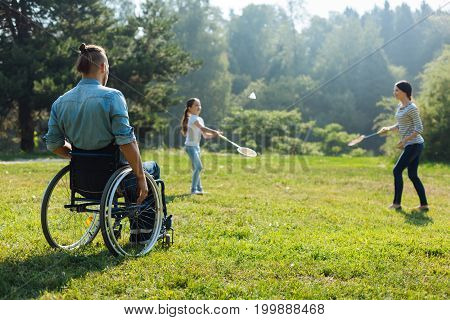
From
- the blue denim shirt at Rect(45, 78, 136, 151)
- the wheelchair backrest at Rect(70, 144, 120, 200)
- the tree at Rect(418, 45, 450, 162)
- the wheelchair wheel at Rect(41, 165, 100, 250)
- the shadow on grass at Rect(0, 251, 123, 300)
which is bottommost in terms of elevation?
the shadow on grass at Rect(0, 251, 123, 300)

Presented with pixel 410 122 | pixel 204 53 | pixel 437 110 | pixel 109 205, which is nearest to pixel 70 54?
pixel 410 122

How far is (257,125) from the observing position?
88.7 feet

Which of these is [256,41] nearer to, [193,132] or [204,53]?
[204,53]

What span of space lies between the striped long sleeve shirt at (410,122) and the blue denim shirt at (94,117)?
480 centimetres

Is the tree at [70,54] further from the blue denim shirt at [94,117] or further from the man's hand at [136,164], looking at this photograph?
the man's hand at [136,164]

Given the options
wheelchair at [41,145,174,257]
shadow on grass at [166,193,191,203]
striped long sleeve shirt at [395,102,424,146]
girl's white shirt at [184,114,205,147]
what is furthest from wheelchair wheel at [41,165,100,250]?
striped long sleeve shirt at [395,102,424,146]

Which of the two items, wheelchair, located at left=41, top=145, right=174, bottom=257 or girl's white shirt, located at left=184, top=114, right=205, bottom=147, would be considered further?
girl's white shirt, located at left=184, top=114, right=205, bottom=147

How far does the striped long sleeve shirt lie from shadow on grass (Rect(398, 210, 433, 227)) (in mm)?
1026

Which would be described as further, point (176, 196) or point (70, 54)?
point (70, 54)

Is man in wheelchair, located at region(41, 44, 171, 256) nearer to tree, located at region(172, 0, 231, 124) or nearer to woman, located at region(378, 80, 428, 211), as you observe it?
woman, located at region(378, 80, 428, 211)

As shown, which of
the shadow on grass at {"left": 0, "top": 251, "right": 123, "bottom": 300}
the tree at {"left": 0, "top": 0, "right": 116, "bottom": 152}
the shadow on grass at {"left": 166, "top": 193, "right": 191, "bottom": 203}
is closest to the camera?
the shadow on grass at {"left": 0, "top": 251, "right": 123, "bottom": 300}

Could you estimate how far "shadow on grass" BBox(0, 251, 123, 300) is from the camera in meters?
3.43

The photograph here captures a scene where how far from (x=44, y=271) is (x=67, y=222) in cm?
149

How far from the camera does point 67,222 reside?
5.23 m
